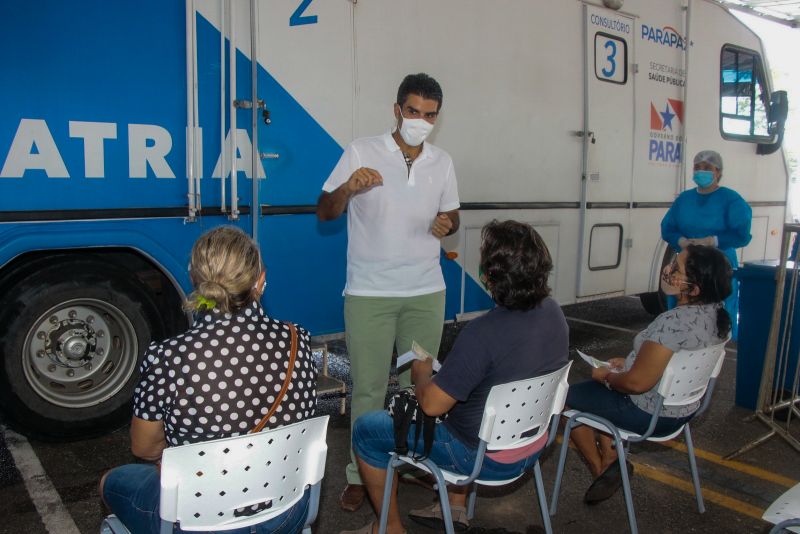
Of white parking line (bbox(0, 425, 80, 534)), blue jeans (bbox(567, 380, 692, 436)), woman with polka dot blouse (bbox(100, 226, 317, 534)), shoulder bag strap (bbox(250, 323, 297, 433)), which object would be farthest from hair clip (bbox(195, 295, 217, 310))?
blue jeans (bbox(567, 380, 692, 436))

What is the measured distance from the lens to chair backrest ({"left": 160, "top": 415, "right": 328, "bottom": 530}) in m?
1.75

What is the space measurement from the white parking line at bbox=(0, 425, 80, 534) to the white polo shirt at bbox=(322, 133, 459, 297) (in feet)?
5.18

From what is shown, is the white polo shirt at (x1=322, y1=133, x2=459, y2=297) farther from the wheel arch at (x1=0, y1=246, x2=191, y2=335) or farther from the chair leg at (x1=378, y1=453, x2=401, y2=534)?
the wheel arch at (x1=0, y1=246, x2=191, y2=335)

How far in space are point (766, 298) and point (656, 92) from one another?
2.43 m

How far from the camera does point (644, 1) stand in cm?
609

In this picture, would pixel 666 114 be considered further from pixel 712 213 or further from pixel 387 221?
pixel 387 221

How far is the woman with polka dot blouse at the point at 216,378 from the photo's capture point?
6.18 ft

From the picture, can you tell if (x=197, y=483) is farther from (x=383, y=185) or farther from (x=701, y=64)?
(x=701, y=64)

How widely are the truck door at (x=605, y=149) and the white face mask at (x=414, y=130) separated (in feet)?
9.61

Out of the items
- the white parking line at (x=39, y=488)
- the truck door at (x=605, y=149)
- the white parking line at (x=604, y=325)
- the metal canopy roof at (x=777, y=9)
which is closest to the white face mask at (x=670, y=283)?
the truck door at (x=605, y=149)

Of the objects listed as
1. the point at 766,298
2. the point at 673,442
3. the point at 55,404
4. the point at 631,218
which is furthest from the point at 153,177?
the point at 631,218

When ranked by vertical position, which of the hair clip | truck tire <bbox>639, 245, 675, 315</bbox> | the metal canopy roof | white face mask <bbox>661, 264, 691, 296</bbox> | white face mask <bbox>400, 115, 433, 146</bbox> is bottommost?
truck tire <bbox>639, 245, 675, 315</bbox>

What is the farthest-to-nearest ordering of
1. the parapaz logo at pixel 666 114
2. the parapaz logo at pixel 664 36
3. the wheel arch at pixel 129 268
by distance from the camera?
the parapaz logo at pixel 666 114
the parapaz logo at pixel 664 36
the wheel arch at pixel 129 268

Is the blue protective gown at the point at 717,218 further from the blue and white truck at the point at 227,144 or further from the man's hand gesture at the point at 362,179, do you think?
the man's hand gesture at the point at 362,179
